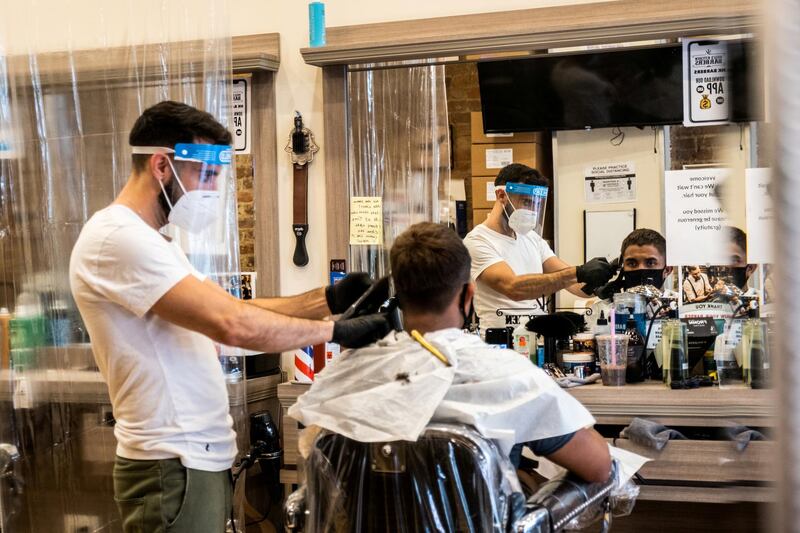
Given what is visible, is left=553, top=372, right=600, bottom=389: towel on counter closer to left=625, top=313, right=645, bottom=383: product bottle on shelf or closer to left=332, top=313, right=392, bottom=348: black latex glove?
left=625, top=313, right=645, bottom=383: product bottle on shelf

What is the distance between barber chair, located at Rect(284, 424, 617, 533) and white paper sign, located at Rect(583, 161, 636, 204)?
1.64 m

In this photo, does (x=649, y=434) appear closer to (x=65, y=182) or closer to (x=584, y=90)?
(x=584, y=90)

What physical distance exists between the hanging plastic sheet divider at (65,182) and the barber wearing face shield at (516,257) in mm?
919

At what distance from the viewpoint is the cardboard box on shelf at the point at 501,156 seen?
3252 millimetres

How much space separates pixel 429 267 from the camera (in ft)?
5.86

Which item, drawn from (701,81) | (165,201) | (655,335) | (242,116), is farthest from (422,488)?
(242,116)

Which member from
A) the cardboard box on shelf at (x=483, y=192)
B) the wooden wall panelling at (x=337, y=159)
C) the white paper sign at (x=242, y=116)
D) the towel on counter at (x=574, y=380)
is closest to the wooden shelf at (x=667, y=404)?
the towel on counter at (x=574, y=380)

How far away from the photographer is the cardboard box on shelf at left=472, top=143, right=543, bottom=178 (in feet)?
10.7

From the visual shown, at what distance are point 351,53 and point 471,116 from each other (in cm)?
51

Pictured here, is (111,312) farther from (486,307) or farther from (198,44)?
(486,307)

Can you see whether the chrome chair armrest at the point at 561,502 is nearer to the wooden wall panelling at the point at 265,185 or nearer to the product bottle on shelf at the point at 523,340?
the product bottle on shelf at the point at 523,340

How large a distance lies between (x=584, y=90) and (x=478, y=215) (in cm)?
60

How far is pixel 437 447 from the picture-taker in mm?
1552

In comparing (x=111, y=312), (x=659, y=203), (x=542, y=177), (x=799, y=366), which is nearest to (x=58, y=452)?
(x=111, y=312)
